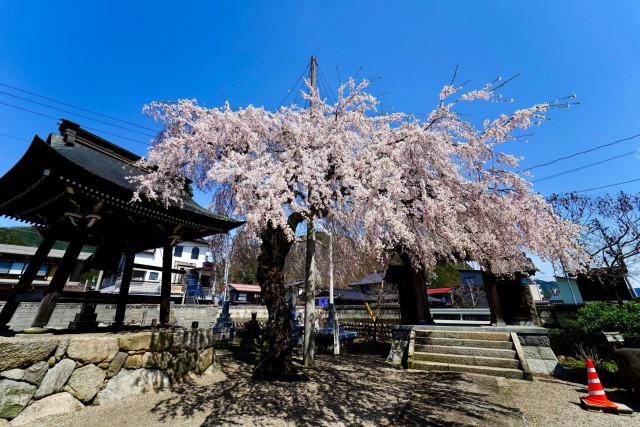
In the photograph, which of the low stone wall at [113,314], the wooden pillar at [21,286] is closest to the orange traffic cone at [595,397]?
the wooden pillar at [21,286]

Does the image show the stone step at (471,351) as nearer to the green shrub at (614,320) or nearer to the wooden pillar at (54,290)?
the green shrub at (614,320)

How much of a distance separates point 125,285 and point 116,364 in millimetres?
2495

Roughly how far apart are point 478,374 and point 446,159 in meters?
6.22

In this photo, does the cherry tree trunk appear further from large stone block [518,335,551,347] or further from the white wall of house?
the white wall of house

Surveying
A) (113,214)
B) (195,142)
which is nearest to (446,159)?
(195,142)

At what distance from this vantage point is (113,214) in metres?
6.89

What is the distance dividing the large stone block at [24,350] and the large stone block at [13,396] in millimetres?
273

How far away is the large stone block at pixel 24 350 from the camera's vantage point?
14.7 feet

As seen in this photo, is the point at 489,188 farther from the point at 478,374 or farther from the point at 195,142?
the point at 195,142

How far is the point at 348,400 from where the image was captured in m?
5.51

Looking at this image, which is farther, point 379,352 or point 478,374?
point 379,352

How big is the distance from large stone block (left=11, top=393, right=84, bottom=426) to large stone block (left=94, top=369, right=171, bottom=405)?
38 centimetres

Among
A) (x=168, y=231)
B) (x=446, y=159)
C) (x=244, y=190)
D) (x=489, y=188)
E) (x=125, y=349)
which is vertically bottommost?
(x=125, y=349)

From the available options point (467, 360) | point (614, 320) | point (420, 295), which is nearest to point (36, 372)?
point (467, 360)
